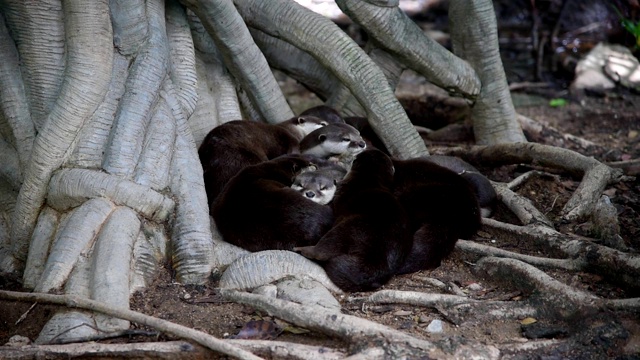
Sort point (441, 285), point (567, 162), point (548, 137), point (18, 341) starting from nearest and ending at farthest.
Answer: point (18, 341) → point (441, 285) → point (567, 162) → point (548, 137)

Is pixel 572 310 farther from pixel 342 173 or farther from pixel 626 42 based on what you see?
pixel 626 42

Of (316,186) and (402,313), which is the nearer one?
(402,313)

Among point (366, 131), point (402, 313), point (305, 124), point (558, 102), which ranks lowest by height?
point (558, 102)

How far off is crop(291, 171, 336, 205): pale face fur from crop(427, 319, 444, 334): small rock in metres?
1.40

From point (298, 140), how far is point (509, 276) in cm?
239

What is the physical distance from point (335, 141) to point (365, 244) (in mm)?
1901

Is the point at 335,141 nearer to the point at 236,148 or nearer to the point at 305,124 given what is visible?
the point at 305,124

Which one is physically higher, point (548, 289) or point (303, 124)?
point (303, 124)

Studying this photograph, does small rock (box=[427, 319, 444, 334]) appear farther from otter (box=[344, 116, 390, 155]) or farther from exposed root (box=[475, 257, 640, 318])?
otter (box=[344, 116, 390, 155])

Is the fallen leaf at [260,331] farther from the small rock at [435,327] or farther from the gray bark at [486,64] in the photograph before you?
the gray bark at [486,64]

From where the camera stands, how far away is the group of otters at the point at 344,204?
4559 millimetres

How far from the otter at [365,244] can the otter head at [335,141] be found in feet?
4.66

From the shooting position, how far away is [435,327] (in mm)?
4133

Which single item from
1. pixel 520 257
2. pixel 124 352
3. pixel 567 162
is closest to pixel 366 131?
pixel 567 162
